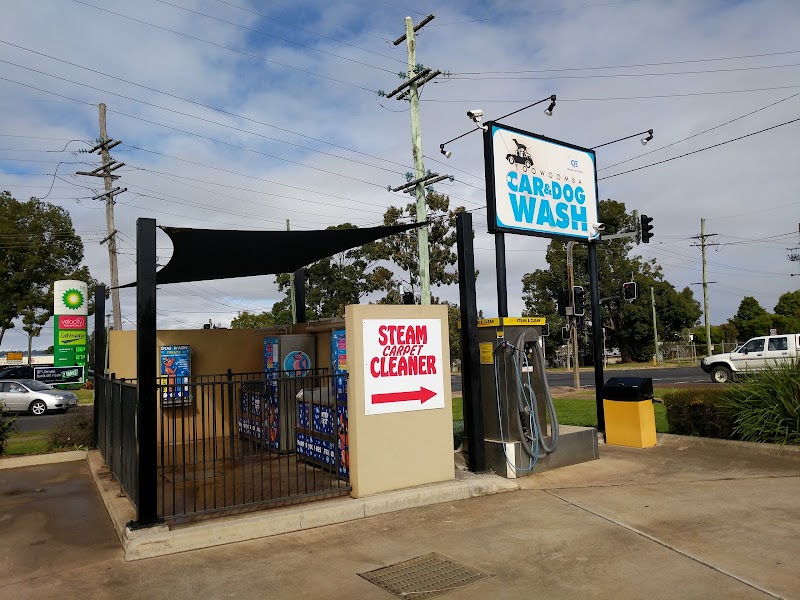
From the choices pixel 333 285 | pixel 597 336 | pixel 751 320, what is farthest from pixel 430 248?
pixel 751 320

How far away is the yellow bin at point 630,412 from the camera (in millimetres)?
9367

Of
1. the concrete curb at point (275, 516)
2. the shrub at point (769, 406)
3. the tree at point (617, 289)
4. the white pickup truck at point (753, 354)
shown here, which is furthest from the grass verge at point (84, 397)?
the tree at point (617, 289)

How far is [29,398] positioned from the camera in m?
21.9

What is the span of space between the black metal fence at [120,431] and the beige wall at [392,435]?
2255 millimetres

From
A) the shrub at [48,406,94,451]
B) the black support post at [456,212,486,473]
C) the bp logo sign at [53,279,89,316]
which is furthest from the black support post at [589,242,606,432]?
the bp logo sign at [53,279,89,316]

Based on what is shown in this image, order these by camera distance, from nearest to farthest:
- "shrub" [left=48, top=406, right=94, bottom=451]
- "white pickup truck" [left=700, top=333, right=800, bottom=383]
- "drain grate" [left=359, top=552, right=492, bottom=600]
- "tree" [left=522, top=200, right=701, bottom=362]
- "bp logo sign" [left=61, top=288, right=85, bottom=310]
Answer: "drain grate" [left=359, top=552, right=492, bottom=600], "shrub" [left=48, top=406, right=94, bottom=451], "white pickup truck" [left=700, top=333, right=800, bottom=383], "bp logo sign" [left=61, top=288, right=85, bottom=310], "tree" [left=522, top=200, right=701, bottom=362]

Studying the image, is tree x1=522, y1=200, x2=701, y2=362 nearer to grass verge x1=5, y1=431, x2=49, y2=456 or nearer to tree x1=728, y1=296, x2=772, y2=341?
tree x1=728, y1=296, x2=772, y2=341

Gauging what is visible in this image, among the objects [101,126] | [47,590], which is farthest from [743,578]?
[101,126]

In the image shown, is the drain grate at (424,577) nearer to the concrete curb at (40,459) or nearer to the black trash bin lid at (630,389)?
the black trash bin lid at (630,389)

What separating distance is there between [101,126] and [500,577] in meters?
27.5

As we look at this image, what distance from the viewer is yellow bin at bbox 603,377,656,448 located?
937cm

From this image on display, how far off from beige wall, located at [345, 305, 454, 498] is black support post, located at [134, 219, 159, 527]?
6.74 ft

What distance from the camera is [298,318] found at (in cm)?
1113

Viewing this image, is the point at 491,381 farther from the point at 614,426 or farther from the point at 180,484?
the point at 180,484
